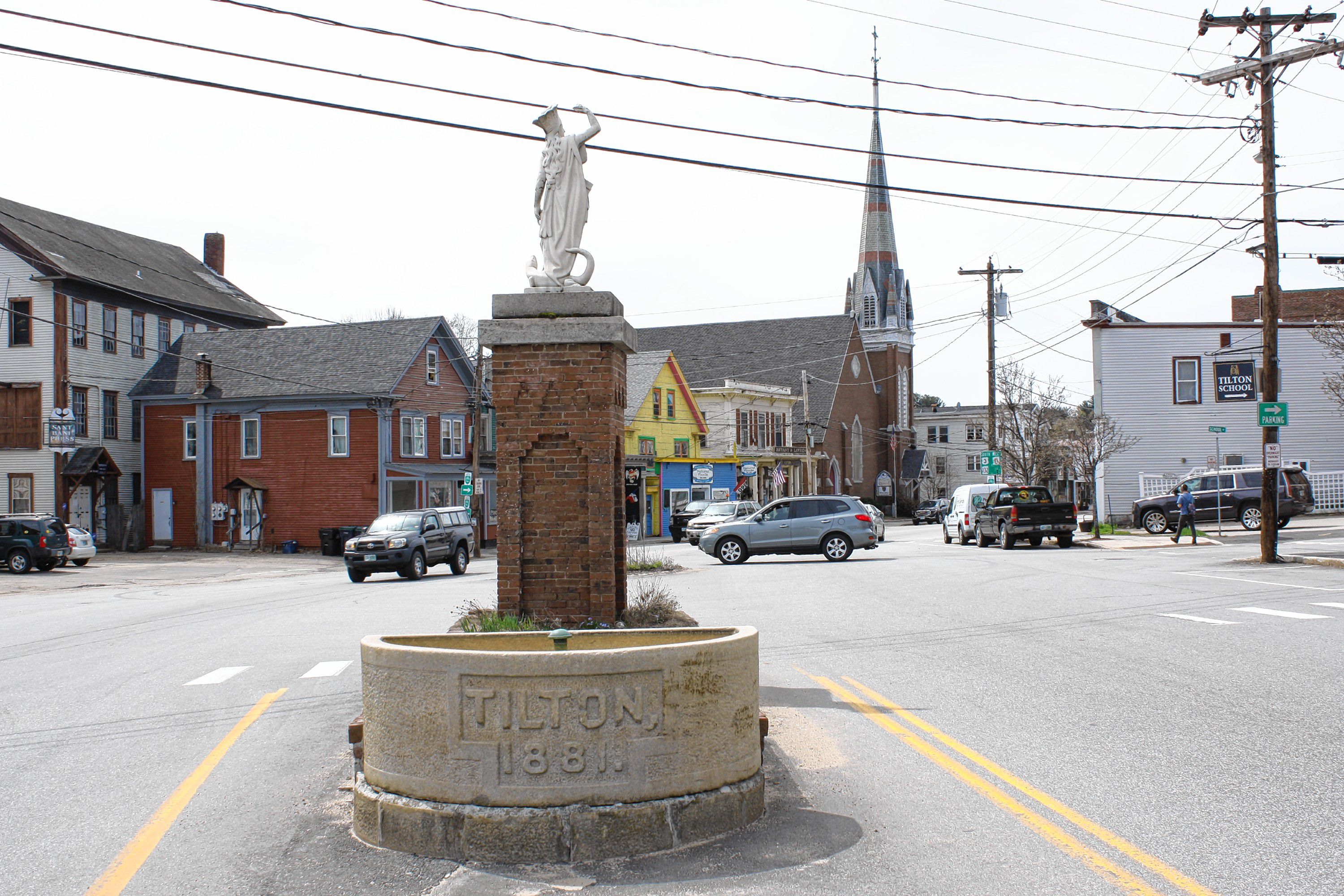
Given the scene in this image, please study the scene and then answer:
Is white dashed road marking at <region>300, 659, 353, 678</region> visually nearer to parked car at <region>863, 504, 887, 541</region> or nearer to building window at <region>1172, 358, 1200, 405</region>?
parked car at <region>863, 504, 887, 541</region>

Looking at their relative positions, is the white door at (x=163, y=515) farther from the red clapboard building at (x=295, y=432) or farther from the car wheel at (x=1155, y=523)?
the car wheel at (x=1155, y=523)

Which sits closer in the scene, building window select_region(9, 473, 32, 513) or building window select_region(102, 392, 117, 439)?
building window select_region(9, 473, 32, 513)

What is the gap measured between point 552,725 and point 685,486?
53.4m

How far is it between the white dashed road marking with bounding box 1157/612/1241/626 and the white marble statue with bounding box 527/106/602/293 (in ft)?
29.5

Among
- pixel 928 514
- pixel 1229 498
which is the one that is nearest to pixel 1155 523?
pixel 1229 498

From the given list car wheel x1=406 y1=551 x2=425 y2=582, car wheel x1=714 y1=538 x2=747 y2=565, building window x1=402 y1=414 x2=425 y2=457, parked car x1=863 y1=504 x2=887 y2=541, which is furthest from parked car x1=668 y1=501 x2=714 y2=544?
car wheel x1=406 y1=551 x2=425 y2=582

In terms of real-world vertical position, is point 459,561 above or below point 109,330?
below

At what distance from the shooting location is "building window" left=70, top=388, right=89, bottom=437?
43.3 meters

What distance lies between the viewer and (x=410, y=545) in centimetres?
2706

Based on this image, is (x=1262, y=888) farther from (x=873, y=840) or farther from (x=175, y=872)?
(x=175, y=872)

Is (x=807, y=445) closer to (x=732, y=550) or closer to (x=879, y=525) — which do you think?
(x=879, y=525)

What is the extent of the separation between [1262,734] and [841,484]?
72.8 m

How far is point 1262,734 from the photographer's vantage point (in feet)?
24.7

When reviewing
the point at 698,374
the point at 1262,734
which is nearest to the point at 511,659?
the point at 1262,734
